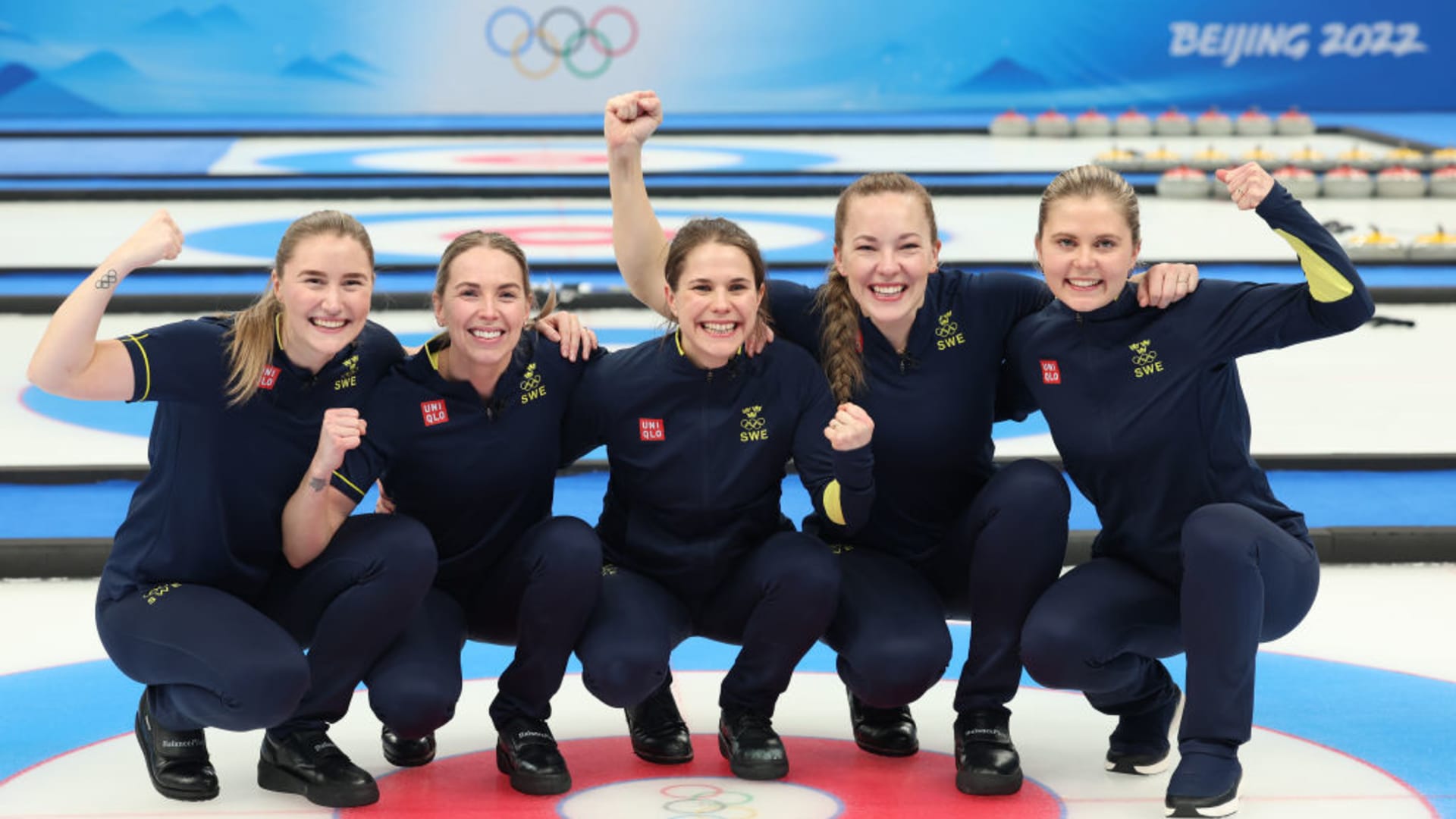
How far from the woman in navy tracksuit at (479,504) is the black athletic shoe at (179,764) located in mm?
283

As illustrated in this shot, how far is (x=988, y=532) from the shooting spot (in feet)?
10.4

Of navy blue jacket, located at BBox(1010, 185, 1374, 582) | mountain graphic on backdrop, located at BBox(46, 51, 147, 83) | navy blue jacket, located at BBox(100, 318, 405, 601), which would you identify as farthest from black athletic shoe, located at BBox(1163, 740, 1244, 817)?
mountain graphic on backdrop, located at BBox(46, 51, 147, 83)

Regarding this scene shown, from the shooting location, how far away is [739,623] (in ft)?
10.7

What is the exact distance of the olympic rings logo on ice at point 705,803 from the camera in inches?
116

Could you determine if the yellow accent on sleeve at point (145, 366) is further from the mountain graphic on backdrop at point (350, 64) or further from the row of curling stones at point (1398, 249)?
the mountain graphic on backdrop at point (350, 64)

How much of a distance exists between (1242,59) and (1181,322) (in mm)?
14601

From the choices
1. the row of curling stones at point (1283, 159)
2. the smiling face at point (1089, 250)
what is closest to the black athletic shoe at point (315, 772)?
the smiling face at point (1089, 250)

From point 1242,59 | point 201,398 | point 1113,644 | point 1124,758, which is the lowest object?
point 1124,758

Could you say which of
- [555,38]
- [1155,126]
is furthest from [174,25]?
[1155,126]

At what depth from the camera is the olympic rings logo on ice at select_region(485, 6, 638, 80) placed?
1644cm

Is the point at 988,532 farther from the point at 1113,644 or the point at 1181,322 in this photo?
the point at 1181,322

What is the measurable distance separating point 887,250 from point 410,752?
118cm

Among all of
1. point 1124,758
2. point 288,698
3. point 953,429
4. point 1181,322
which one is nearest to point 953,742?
point 1124,758

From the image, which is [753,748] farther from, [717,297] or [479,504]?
[717,297]
